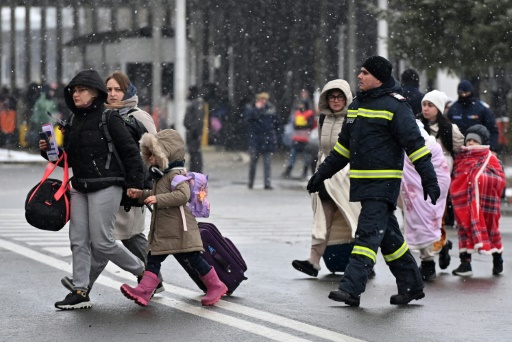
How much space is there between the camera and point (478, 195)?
475 inches

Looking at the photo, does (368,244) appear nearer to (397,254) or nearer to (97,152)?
(397,254)

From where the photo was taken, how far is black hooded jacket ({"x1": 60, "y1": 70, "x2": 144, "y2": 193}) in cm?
918

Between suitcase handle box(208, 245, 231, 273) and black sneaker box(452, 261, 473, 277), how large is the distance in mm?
2571

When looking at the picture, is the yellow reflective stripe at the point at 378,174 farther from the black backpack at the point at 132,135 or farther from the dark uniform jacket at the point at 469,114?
the dark uniform jacket at the point at 469,114

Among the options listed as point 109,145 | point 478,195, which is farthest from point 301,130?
point 109,145

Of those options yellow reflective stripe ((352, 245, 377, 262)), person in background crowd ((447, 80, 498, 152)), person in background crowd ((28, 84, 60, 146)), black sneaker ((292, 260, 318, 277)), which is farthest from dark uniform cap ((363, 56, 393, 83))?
person in background crowd ((28, 84, 60, 146))

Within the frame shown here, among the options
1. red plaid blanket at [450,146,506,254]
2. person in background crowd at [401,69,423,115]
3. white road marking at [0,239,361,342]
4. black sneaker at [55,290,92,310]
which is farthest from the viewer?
person in background crowd at [401,69,423,115]

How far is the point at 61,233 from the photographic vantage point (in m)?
15.4

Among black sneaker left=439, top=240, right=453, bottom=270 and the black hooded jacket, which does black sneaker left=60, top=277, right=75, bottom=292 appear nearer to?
the black hooded jacket

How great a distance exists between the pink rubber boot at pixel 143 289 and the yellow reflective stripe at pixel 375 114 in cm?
180

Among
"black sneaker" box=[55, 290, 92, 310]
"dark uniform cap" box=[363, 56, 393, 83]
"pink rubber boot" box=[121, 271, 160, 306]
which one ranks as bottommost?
"black sneaker" box=[55, 290, 92, 310]

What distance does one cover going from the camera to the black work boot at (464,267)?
462 inches

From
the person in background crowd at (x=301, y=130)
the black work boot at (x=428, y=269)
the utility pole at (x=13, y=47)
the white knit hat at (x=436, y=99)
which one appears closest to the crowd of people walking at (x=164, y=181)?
the black work boot at (x=428, y=269)

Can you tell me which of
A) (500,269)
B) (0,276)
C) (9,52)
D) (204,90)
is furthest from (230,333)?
(9,52)
